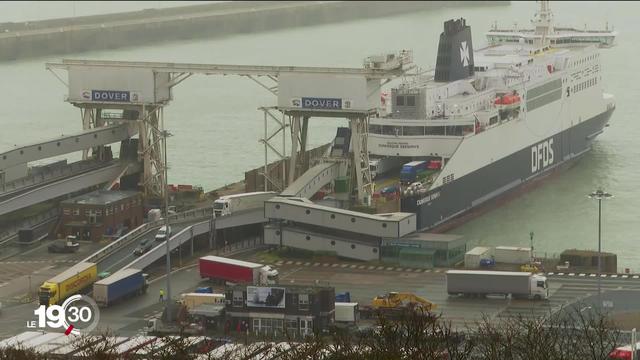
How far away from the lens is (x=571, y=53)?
53.8 m

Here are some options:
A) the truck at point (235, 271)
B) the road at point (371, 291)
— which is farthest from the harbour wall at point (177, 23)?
the truck at point (235, 271)

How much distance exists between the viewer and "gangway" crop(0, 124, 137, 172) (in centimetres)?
3994

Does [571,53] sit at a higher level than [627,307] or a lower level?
higher

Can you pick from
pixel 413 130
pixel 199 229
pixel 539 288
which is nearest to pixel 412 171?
pixel 413 130

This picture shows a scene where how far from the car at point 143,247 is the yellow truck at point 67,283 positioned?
148cm

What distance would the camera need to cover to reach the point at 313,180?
40156 mm

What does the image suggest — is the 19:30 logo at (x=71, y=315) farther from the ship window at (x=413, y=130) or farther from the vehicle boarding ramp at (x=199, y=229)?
the ship window at (x=413, y=130)

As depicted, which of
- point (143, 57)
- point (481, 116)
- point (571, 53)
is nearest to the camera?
point (481, 116)

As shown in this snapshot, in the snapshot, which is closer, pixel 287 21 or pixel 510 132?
pixel 510 132

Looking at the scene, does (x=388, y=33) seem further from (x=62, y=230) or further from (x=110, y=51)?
(x=62, y=230)

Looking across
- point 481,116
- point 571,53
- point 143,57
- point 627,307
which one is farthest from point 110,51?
point 627,307

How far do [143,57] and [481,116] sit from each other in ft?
114

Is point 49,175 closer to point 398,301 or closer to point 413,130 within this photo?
point 413,130

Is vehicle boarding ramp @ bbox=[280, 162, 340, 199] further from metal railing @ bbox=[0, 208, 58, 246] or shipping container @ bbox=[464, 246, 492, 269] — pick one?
metal railing @ bbox=[0, 208, 58, 246]
